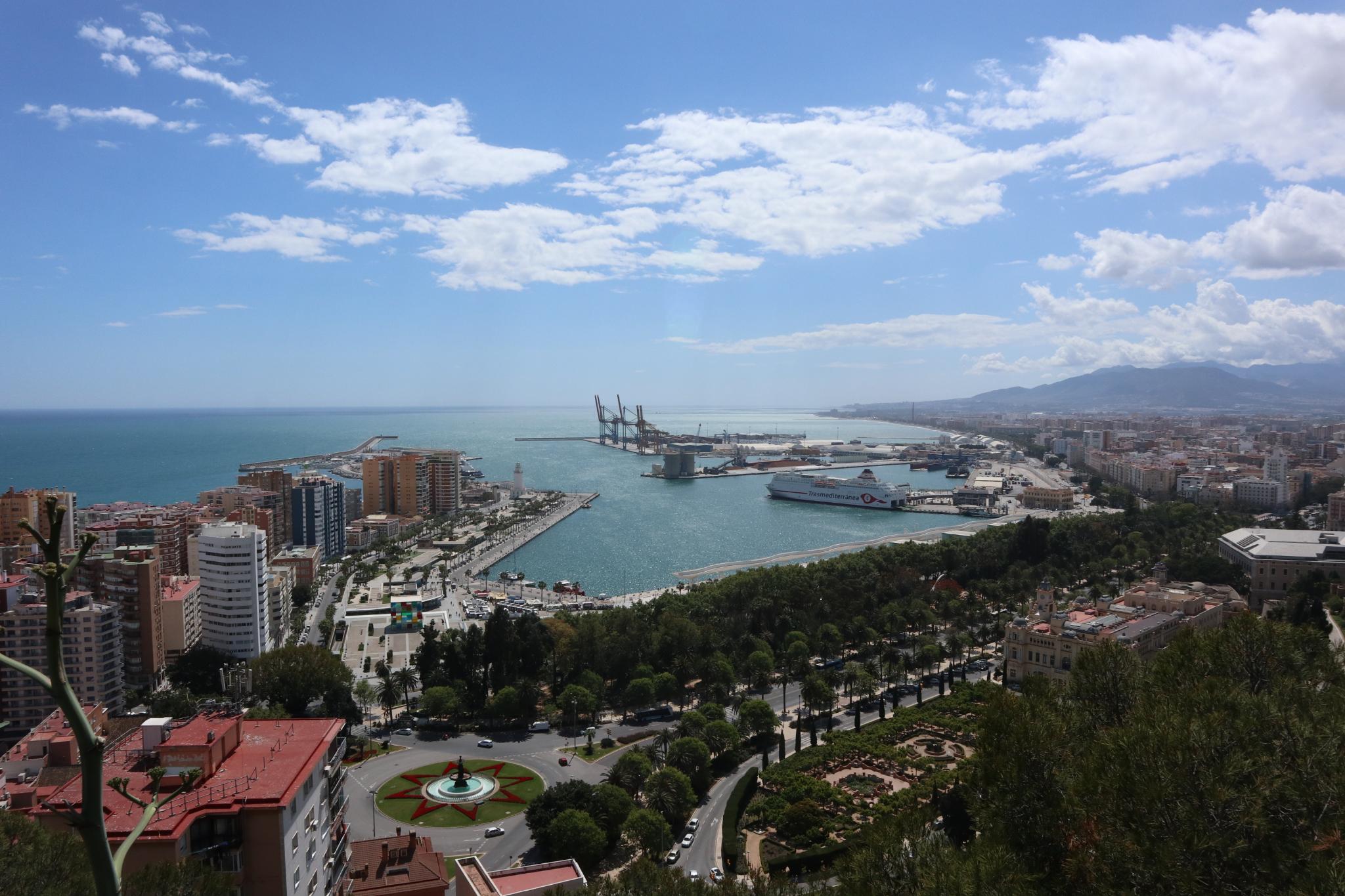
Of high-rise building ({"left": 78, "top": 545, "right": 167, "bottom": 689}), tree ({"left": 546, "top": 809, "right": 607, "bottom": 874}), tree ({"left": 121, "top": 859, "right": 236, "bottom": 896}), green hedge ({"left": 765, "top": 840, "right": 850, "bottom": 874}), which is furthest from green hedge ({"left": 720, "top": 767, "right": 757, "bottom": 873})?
high-rise building ({"left": 78, "top": 545, "right": 167, "bottom": 689})

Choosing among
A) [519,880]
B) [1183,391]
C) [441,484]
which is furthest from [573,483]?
[1183,391]

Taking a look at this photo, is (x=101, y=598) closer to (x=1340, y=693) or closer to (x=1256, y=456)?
(x=1340, y=693)

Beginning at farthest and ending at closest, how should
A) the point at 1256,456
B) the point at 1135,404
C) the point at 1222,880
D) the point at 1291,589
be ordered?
the point at 1135,404, the point at 1256,456, the point at 1291,589, the point at 1222,880

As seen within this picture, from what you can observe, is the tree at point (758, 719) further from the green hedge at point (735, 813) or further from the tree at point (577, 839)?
the tree at point (577, 839)

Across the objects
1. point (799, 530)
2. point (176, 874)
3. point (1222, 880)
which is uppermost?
point (1222, 880)

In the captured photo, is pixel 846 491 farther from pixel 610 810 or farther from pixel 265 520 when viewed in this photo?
pixel 610 810

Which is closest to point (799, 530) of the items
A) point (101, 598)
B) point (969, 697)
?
point (969, 697)

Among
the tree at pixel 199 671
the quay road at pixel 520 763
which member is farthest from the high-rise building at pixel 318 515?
the quay road at pixel 520 763
